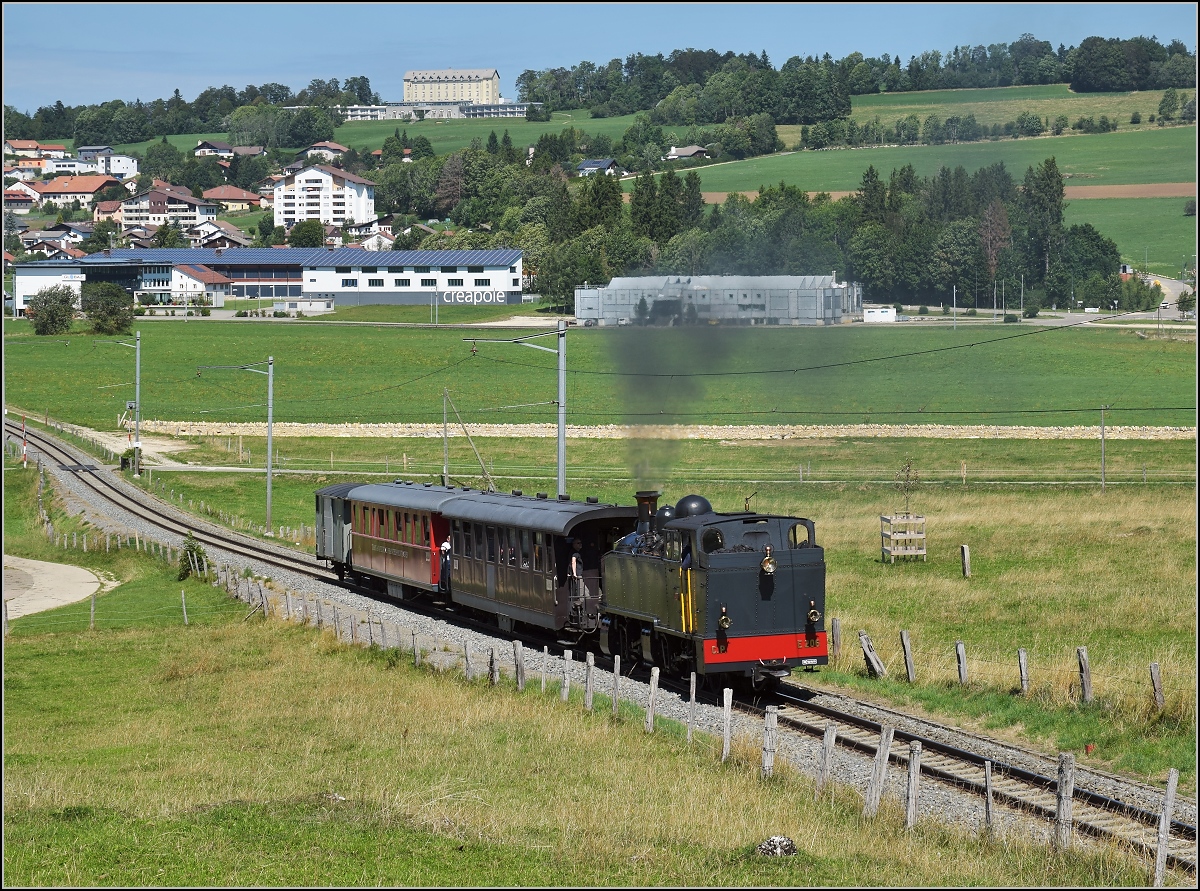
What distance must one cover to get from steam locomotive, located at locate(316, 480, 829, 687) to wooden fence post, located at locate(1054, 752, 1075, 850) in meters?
9.41

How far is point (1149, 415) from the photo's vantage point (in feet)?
312

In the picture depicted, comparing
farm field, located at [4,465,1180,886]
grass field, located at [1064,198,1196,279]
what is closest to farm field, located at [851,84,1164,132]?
grass field, located at [1064,198,1196,279]

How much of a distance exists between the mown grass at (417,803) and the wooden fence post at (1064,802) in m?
0.40

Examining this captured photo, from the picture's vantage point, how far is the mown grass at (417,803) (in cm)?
1548

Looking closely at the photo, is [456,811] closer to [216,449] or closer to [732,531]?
[732,531]

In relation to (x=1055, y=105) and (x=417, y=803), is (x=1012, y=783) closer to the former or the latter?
(x=417, y=803)

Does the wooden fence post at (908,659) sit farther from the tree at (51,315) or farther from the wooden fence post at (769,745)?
the tree at (51,315)

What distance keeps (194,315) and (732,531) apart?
171 meters

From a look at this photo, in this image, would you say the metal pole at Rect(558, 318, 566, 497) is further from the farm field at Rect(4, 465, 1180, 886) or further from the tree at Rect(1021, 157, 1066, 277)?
the tree at Rect(1021, 157, 1066, 277)

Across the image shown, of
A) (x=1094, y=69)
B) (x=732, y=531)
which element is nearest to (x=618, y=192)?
(x=1094, y=69)

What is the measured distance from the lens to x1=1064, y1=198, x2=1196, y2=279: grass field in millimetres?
156625

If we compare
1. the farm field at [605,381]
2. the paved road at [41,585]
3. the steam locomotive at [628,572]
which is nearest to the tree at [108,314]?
the farm field at [605,381]

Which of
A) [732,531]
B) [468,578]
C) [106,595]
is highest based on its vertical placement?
[732,531]

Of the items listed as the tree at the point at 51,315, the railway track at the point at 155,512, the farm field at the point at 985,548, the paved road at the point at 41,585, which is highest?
the tree at the point at 51,315
